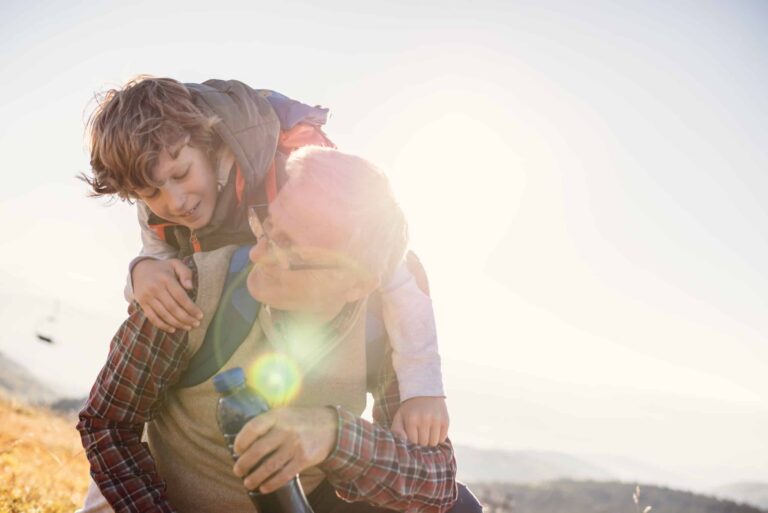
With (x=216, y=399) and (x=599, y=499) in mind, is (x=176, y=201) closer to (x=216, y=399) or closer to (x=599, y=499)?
(x=216, y=399)

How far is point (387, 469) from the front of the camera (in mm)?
2504

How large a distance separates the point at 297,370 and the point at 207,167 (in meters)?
1.61

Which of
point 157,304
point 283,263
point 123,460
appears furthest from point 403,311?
point 123,460

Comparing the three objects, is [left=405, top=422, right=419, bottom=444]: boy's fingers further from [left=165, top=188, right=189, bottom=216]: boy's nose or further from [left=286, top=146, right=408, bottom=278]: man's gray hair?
[left=165, top=188, right=189, bottom=216]: boy's nose

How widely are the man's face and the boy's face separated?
3.26 feet

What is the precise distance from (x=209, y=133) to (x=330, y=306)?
5.16 feet

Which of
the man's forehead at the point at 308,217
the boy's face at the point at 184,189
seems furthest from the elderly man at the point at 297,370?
the boy's face at the point at 184,189

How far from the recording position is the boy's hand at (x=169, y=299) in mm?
2344

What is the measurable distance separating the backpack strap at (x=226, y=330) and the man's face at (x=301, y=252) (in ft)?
0.19

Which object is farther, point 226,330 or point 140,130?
point 140,130

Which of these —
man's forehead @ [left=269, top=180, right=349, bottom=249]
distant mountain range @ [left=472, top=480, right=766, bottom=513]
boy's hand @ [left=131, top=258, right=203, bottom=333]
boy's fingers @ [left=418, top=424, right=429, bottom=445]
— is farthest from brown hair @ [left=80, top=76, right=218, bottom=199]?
distant mountain range @ [left=472, top=480, right=766, bottom=513]

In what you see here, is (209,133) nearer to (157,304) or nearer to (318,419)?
(157,304)

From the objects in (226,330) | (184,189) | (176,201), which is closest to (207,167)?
(184,189)

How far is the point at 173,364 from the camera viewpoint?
2.42 metres
